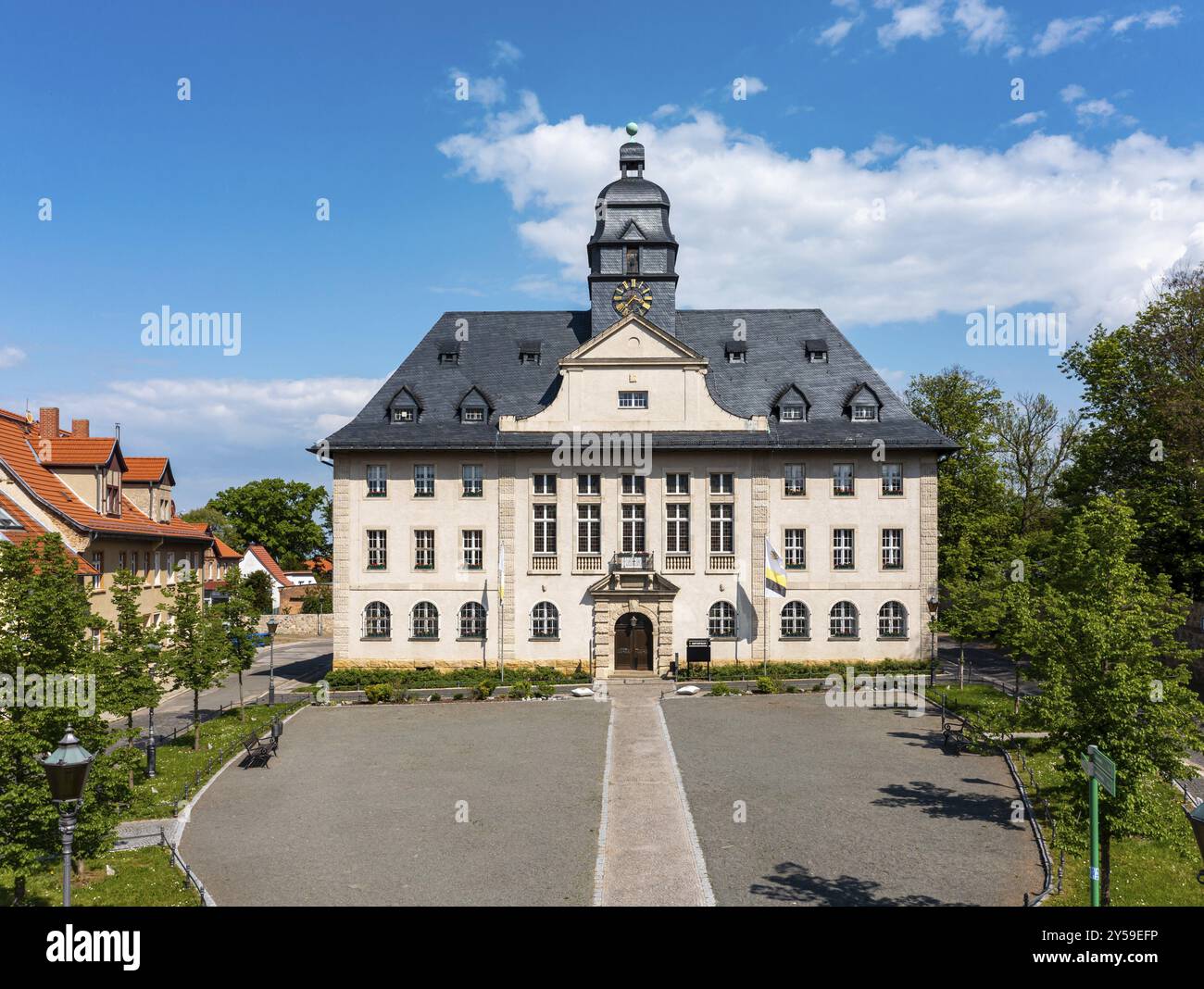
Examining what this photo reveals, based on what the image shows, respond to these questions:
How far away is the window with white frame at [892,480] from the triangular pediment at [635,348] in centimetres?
1015

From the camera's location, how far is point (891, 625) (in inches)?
1598

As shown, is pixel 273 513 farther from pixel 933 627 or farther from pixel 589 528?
pixel 933 627

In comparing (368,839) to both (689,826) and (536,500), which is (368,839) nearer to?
(689,826)

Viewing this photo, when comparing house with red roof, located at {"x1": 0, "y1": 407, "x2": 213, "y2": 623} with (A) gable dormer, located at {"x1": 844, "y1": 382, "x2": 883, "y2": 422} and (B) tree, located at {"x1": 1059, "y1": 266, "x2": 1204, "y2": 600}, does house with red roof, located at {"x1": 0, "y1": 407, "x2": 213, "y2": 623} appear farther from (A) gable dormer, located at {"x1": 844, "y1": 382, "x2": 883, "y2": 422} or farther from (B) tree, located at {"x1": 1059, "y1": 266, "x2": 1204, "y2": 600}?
(B) tree, located at {"x1": 1059, "y1": 266, "x2": 1204, "y2": 600}

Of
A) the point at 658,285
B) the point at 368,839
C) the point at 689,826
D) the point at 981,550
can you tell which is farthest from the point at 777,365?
the point at 368,839

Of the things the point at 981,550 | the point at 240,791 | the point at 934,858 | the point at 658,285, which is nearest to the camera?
the point at 934,858

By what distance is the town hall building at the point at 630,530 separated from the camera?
40094 millimetres

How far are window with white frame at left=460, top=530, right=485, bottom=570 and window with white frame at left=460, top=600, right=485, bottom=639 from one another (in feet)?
5.71

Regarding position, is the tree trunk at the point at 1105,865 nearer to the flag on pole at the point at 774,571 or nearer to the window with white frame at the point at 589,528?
the flag on pole at the point at 774,571

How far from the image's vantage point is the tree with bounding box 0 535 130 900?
44.4ft

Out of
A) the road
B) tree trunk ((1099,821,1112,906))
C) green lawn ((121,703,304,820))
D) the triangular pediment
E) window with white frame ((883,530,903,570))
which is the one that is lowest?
the road

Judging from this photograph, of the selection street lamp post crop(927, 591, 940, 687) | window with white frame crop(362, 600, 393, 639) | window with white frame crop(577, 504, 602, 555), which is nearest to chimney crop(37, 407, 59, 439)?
window with white frame crop(362, 600, 393, 639)

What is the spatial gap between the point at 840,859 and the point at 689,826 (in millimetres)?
3313

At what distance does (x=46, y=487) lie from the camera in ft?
119
